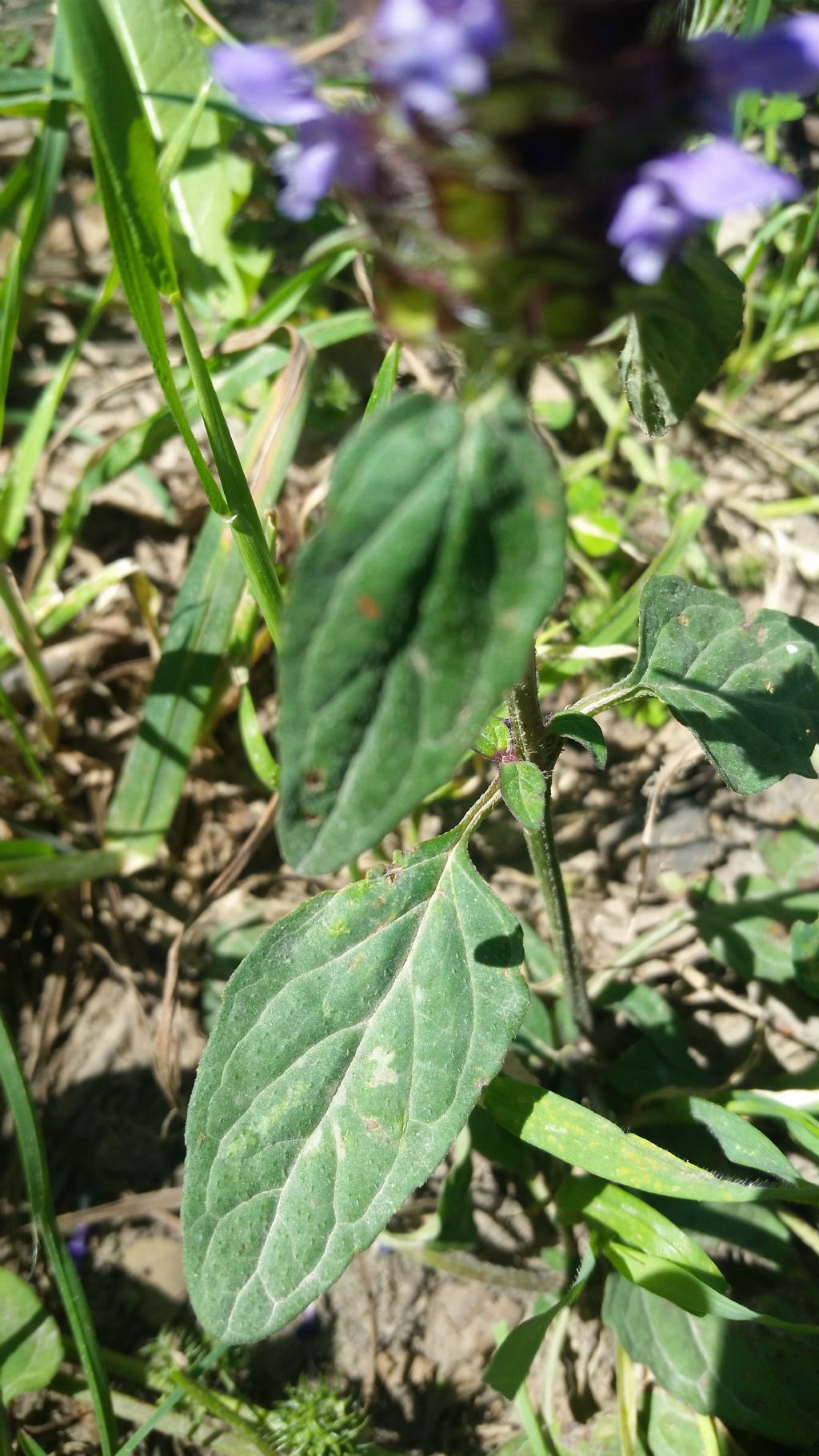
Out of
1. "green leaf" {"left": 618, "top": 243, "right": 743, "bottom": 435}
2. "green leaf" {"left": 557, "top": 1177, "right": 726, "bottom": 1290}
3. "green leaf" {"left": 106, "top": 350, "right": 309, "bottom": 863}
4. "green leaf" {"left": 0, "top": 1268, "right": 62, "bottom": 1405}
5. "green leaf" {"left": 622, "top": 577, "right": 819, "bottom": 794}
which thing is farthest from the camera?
"green leaf" {"left": 106, "top": 350, "right": 309, "bottom": 863}

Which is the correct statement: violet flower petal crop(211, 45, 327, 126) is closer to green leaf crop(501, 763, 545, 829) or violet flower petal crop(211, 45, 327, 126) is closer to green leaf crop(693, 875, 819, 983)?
green leaf crop(501, 763, 545, 829)

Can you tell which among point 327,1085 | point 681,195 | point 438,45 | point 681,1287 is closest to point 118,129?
point 438,45

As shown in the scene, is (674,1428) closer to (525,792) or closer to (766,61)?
(525,792)

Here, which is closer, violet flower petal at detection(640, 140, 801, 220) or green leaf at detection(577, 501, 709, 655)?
violet flower petal at detection(640, 140, 801, 220)

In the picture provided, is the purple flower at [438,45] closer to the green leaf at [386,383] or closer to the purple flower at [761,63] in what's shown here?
the purple flower at [761,63]

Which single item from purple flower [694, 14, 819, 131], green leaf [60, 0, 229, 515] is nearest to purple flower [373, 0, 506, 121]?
purple flower [694, 14, 819, 131]

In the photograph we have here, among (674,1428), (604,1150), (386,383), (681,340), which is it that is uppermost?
(681,340)
